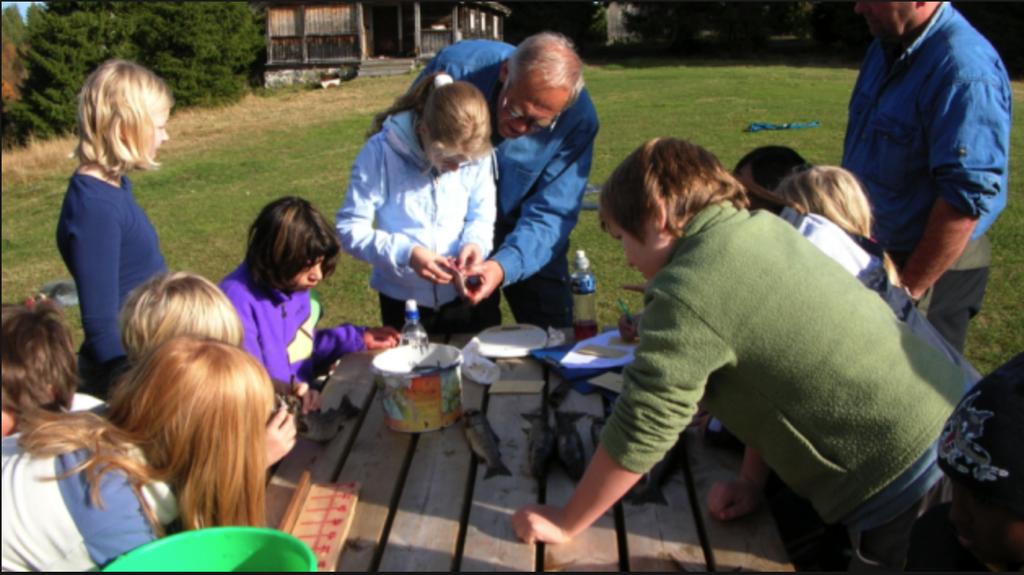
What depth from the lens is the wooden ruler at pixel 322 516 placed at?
1.89 metres

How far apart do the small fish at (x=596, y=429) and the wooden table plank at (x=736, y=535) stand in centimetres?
26

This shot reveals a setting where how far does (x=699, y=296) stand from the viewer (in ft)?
5.51

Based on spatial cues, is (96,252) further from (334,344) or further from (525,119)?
(525,119)

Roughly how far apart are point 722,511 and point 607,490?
328mm

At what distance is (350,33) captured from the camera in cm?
2952

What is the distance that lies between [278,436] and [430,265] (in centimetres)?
110

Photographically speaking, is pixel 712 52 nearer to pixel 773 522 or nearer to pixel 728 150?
pixel 728 150

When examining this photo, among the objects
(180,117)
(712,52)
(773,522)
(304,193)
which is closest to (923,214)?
(773,522)

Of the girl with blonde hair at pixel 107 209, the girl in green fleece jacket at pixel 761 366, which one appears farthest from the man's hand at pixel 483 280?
the girl in green fleece jacket at pixel 761 366

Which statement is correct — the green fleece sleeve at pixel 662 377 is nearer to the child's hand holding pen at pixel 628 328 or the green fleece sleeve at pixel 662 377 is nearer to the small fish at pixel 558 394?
the small fish at pixel 558 394

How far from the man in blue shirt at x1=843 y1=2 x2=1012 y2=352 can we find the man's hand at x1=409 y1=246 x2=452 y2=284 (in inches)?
64.8

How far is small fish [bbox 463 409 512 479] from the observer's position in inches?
87.5

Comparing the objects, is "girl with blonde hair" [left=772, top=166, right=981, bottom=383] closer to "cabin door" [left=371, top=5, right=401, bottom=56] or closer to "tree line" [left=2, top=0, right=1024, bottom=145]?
"tree line" [left=2, top=0, right=1024, bottom=145]

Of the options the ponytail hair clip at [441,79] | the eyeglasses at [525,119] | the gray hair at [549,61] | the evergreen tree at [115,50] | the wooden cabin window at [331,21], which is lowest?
the eyeglasses at [525,119]
